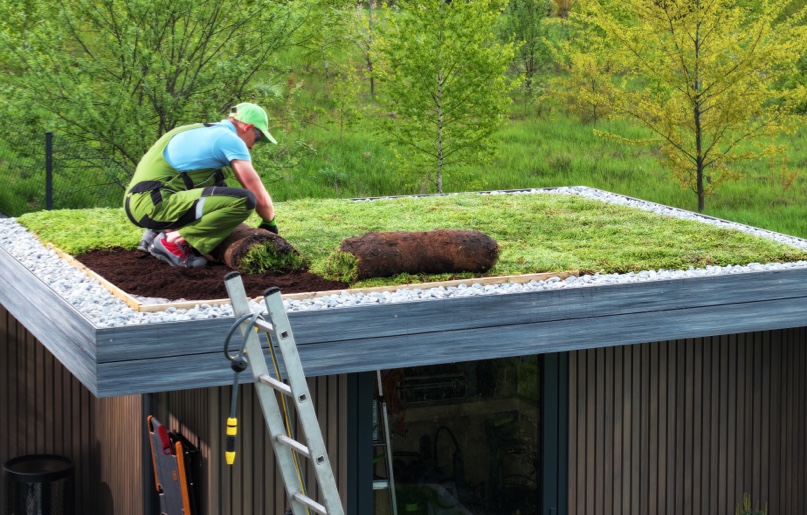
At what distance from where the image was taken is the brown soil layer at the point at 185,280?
611 centimetres

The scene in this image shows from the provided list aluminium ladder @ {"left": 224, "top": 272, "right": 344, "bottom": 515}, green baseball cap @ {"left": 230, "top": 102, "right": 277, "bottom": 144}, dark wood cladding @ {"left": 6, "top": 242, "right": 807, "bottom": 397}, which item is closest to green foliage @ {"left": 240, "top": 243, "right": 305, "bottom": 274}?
green baseball cap @ {"left": 230, "top": 102, "right": 277, "bottom": 144}

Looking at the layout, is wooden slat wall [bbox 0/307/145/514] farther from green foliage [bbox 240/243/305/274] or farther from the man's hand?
green foliage [bbox 240/243/305/274]

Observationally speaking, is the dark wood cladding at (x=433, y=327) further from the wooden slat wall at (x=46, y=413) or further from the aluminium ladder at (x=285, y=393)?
the wooden slat wall at (x=46, y=413)

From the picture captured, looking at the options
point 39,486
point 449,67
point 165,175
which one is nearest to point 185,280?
point 165,175

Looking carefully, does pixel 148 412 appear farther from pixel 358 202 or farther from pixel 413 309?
pixel 358 202

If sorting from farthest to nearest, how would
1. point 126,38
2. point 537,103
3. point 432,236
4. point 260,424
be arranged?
1. point 537,103
2. point 126,38
3. point 432,236
4. point 260,424

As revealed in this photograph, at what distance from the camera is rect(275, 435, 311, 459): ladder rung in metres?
4.24

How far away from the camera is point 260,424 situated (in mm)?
6109

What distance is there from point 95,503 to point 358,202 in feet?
12.0

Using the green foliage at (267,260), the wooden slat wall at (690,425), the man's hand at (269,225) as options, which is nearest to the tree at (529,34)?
the wooden slat wall at (690,425)

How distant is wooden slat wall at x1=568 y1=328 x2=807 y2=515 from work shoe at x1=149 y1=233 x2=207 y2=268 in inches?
100

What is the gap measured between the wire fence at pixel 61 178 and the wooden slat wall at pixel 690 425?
29.8 feet

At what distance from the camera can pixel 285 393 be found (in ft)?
14.1

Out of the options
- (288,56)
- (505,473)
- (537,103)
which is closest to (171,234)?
(505,473)
